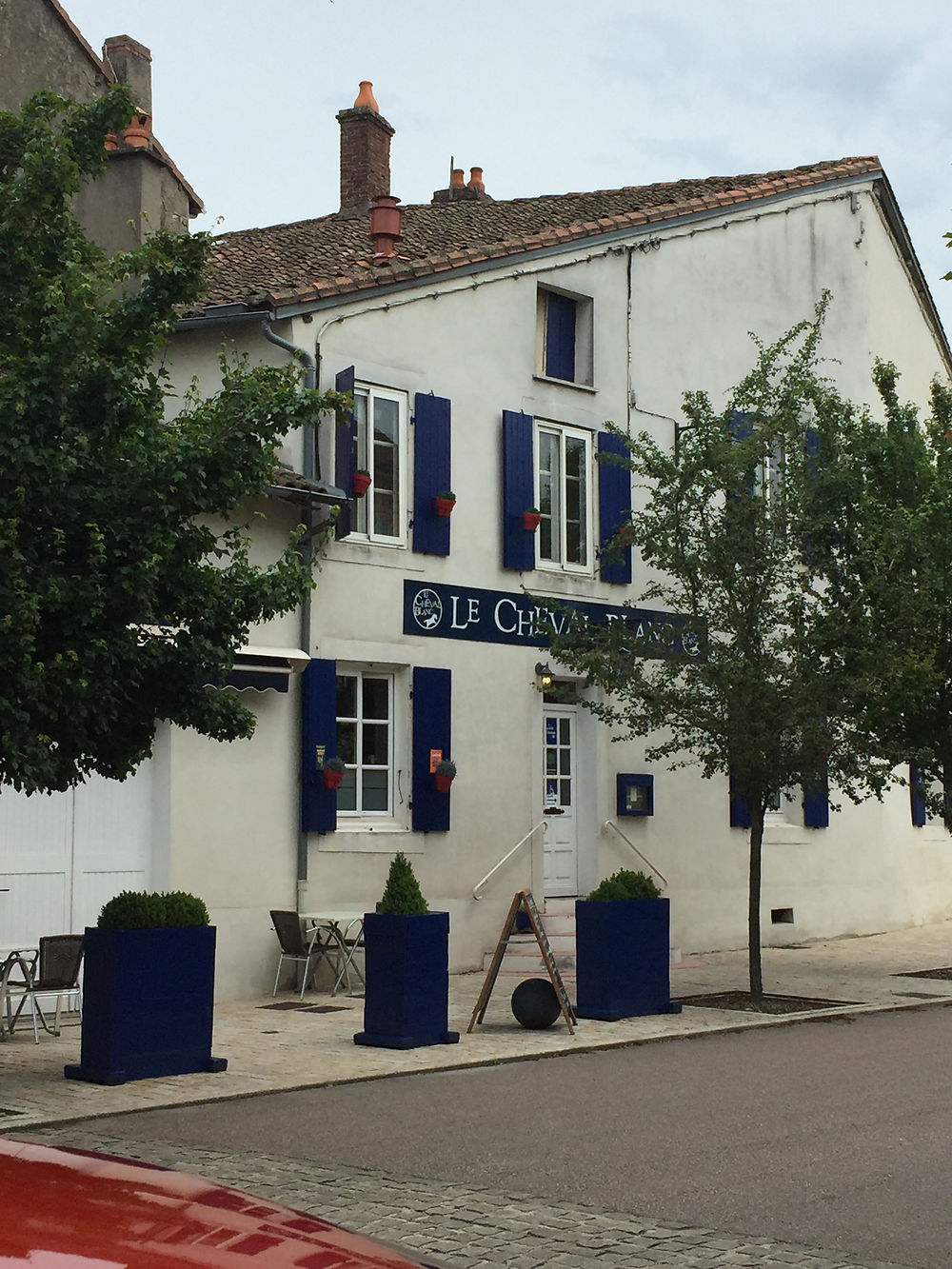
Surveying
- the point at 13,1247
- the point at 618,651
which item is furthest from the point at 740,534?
the point at 13,1247

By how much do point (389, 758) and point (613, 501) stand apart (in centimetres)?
437

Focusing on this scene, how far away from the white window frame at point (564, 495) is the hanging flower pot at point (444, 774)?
2825mm

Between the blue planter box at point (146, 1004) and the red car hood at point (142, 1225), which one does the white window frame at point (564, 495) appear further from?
the red car hood at point (142, 1225)

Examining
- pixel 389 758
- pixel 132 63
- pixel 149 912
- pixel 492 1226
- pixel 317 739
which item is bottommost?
pixel 492 1226

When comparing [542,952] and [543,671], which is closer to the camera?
[542,952]

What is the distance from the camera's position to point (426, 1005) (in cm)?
1188

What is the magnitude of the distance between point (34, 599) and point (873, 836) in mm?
16192

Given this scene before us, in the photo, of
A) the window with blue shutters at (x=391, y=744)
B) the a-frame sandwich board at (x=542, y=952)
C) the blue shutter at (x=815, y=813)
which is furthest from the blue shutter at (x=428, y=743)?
the blue shutter at (x=815, y=813)

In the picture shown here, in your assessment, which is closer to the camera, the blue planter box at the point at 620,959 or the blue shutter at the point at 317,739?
the blue planter box at the point at 620,959

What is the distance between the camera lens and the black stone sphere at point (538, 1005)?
12547mm

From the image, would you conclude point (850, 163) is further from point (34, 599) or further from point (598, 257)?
point (34, 599)

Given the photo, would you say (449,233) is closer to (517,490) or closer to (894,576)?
(517,490)

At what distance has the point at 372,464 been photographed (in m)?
16.6

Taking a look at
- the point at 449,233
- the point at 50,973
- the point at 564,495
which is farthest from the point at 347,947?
the point at 449,233
